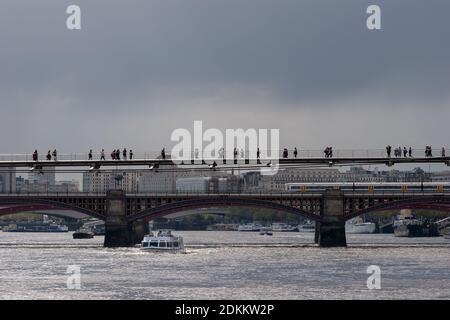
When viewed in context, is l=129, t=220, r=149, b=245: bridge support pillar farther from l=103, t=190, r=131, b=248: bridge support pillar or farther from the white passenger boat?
the white passenger boat

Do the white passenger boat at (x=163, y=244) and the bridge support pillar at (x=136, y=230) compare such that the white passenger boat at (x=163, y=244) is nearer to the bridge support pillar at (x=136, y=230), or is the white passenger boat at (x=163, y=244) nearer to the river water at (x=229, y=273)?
the river water at (x=229, y=273)

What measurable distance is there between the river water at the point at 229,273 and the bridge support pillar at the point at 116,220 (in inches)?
513

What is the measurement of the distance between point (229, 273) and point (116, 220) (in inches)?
2487

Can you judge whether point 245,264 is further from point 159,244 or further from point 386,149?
point 159,244

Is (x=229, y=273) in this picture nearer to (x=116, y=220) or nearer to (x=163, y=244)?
(x=163, y=244)

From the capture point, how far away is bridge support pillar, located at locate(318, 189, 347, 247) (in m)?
176

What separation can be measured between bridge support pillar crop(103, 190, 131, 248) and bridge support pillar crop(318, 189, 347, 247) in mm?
26544

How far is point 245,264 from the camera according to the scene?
426 ft

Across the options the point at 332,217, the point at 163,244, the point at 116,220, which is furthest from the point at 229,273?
the point at 116,220

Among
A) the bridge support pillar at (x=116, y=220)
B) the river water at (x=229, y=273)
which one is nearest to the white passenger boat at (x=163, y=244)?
the river water at (x=229, y=273)

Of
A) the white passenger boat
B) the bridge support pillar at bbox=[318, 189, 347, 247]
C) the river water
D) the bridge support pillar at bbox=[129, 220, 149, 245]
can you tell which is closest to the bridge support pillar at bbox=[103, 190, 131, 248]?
the bridge support pillar at bbox=[129, 220, 149, 245]

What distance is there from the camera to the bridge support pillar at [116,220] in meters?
178

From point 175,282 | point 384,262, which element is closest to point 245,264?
point 384,262
